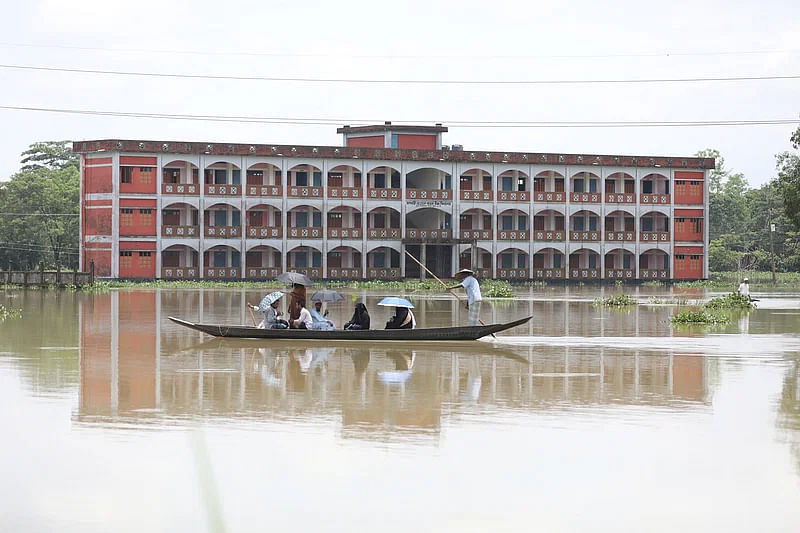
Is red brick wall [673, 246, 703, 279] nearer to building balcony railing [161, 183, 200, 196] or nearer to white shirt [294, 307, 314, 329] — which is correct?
building balcony railing [161, 183, 200, 196]

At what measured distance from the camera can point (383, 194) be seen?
68438mm

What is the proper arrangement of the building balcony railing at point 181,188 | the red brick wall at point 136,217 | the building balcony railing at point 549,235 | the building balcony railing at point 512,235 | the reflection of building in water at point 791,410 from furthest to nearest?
1. the building balcony railing at point 549,235
2. the building balcony railing at point 512,235
3. the building balcony railing at point 181,188
4. the red brick wall at point 136,217
5. the reflection of building in water at point 791,410

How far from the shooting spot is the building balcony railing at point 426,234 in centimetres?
6831

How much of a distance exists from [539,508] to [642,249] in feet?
216

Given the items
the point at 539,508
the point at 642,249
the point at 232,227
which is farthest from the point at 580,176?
the point at 539,508

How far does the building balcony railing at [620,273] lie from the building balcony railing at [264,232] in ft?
73.4

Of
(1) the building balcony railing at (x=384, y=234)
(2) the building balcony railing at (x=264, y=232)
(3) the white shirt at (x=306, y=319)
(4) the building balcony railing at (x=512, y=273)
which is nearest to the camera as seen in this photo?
(3) the white shirt at (x=306, y=319)

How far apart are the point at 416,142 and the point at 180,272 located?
1846 cm

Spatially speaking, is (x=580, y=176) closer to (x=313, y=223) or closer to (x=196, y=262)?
(x=313, y=223)

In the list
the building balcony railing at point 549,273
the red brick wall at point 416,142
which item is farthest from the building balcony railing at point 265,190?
the building balcony railing at point 549,273

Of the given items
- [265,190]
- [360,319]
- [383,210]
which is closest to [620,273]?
[383,210]

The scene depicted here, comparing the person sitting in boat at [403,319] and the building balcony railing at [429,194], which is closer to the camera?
the person sitting in boat at [403,319]

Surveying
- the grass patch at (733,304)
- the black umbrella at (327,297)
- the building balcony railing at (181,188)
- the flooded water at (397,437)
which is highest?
the building balcony railing at (181,188)

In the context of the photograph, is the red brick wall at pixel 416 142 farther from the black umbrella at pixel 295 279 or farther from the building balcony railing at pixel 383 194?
the black umbrella at pixel 295 279
